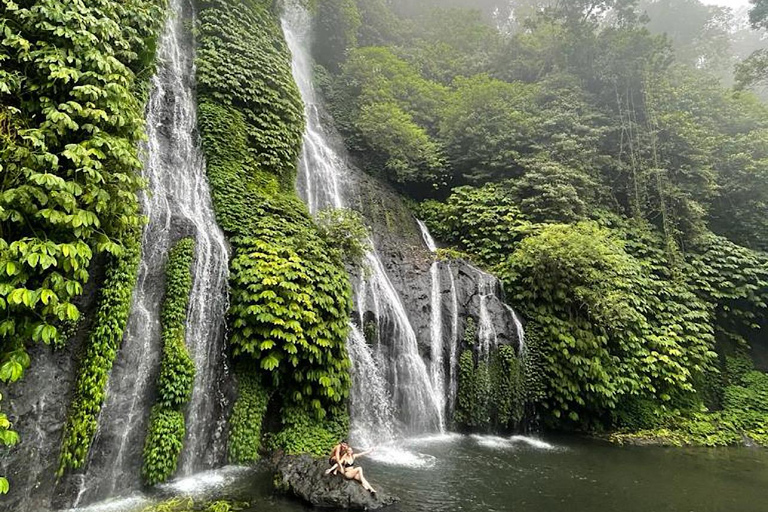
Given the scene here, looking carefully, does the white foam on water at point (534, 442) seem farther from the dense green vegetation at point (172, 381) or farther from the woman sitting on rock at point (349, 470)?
the dense green vegetation at point (172, 381)

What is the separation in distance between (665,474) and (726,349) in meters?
7.83

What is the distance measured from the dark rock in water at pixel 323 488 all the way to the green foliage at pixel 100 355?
2741mm

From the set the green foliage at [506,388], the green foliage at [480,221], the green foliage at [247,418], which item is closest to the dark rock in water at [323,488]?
the green foliage at [247,418]

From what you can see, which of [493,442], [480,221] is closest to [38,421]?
[493,442]

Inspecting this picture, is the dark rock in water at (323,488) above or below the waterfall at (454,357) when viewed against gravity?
below

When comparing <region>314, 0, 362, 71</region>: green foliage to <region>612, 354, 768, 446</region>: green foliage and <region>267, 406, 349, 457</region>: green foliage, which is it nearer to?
<region>267, 406, 349, 457</region>: green foliage

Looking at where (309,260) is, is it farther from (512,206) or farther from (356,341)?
(512,206)

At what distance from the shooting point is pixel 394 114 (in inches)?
618

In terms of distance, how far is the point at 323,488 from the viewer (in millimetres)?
5582

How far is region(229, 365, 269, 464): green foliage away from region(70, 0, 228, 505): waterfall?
230 millimetres

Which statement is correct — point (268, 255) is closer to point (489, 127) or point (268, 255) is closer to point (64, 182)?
point (64, 182)

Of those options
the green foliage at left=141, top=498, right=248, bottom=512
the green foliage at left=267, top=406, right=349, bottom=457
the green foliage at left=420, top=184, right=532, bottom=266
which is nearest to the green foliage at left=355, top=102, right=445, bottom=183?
the green foliage at left=420, top=184, right=532, bottom=266

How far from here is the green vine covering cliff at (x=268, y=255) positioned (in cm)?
701

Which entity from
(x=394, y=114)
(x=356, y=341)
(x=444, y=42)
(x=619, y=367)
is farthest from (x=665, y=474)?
(x=444, y=42)
